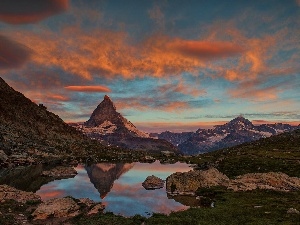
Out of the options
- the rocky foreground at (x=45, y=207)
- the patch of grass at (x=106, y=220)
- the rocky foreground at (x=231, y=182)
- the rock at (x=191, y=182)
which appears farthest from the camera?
the rock at (x=191, y=182)

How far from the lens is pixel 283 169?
9200 centimetres

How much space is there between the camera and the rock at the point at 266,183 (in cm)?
6091

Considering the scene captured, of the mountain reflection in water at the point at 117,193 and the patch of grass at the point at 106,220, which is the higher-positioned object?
the patch of grass at the point at 106,220

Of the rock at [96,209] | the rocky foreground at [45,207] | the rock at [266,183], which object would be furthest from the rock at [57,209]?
the rock at [266,183]

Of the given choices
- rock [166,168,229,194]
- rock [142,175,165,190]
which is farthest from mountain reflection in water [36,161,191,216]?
rock [166,168,229,194]

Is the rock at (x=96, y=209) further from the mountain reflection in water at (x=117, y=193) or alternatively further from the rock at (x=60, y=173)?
the rock at (x=60, y=173)

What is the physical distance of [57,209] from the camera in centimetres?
4344

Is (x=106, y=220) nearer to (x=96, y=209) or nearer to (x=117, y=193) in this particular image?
(x=96, y=209)

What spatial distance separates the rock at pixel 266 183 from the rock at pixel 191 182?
4002mm

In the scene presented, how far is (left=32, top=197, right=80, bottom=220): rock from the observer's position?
42.2 m

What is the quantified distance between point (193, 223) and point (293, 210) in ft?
43.8

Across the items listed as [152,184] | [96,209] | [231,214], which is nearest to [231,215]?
[231,214]

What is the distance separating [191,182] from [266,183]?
15.0 m

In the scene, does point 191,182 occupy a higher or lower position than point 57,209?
lower
